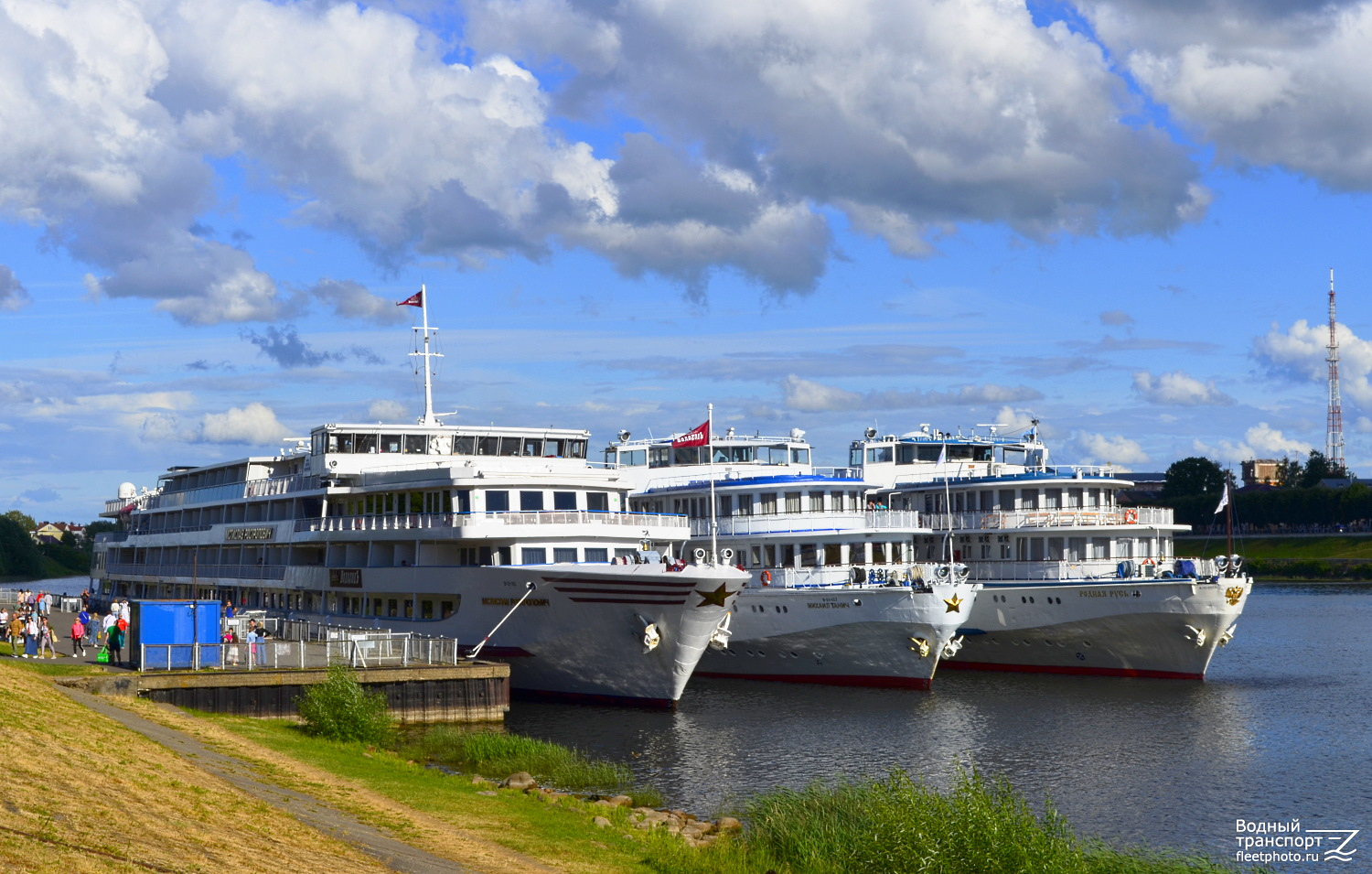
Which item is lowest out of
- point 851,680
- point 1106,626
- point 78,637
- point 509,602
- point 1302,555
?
point 851,680

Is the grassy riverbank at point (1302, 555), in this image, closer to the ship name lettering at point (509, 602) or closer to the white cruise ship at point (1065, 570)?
the white cruise ship at point (1065, 570)

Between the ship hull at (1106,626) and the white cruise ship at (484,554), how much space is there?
1413cm

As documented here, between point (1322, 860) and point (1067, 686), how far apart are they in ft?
78.7

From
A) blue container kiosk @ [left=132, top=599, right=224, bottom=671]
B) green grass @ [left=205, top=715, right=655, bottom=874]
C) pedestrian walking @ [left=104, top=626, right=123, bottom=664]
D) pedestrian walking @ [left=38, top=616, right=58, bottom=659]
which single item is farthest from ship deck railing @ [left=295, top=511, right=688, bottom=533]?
green grass @ [left=205, top=715, right=655, bottom=874]

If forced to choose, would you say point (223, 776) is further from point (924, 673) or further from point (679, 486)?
point (679, 486)

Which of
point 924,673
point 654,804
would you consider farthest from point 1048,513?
point 654,804

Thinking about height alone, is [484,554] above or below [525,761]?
above

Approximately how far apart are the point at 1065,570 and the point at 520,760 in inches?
1176

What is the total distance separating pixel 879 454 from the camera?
63000 millimetres

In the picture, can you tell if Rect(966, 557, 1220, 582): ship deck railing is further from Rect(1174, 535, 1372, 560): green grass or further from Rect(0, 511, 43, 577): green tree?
Rect(0, 511, 43, 577): green tree

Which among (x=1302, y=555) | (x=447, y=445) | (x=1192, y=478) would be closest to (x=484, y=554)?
(x=447, y=445)

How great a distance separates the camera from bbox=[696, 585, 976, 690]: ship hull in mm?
47094

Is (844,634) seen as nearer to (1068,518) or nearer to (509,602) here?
(1068,518)

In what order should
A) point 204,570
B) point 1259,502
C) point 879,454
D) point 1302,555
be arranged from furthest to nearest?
point 1259,502
point 1302,555
point 879,454
point 204,570
